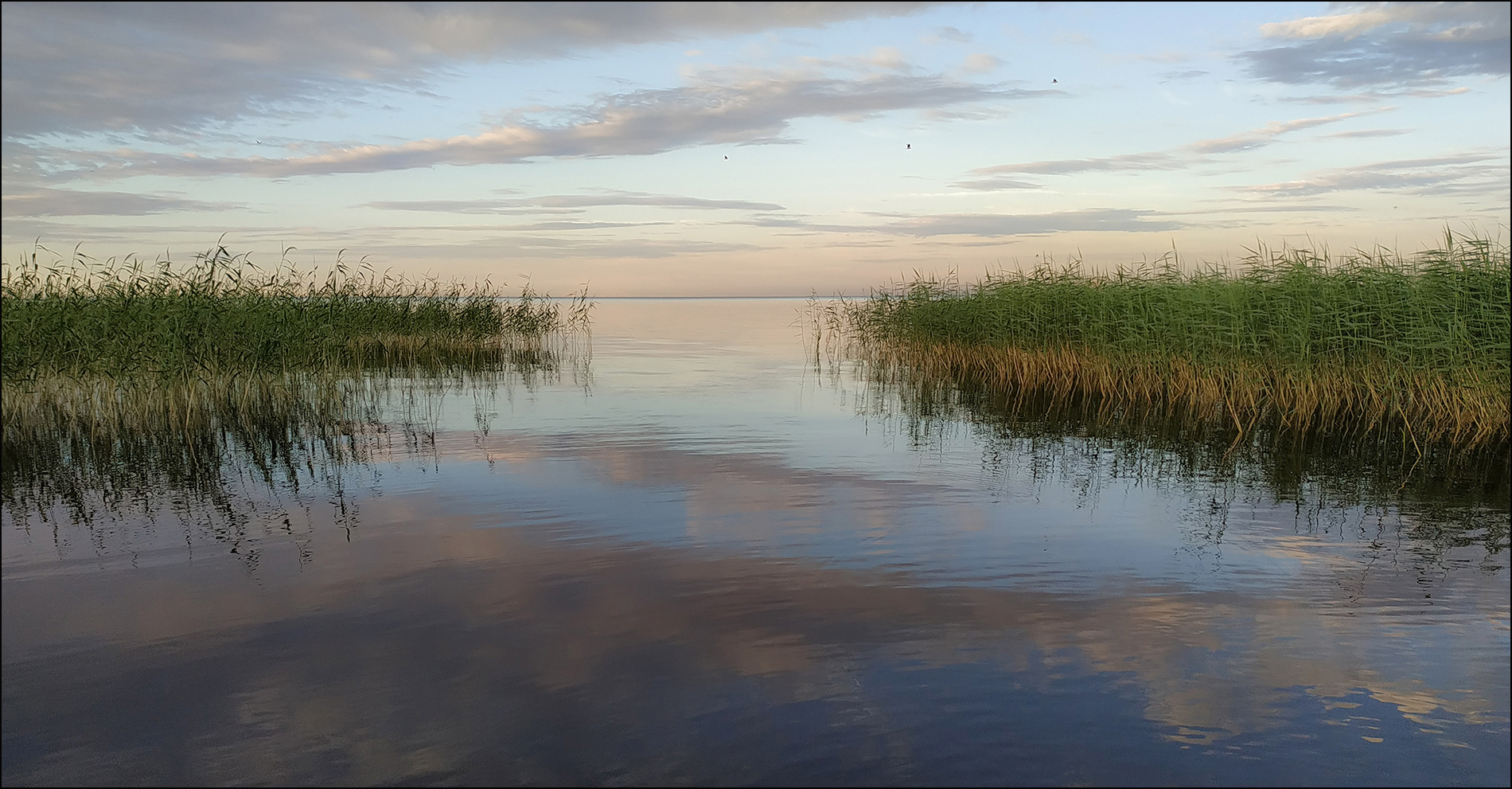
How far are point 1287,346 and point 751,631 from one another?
12.5 m

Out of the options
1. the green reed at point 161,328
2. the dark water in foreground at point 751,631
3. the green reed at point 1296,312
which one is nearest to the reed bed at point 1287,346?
the green reed at point 1296,312

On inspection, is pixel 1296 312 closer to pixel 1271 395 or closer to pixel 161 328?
pixel 1271 395

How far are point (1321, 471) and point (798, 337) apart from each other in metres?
32.7

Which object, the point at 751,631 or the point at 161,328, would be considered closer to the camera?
the point at 751,631

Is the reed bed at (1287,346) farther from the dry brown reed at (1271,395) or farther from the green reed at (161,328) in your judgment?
the green reed at (161,328)

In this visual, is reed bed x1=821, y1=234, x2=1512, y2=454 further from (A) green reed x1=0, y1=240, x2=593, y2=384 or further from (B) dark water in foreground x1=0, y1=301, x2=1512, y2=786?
(A) green reed x1=0, y1=240, x2=593, y2=384

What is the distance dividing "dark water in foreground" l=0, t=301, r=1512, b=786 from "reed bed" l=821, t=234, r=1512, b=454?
4.11 m

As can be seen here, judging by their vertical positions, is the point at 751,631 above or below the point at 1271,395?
below

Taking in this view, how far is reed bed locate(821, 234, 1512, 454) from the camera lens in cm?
1288

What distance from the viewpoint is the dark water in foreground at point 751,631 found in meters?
4.52

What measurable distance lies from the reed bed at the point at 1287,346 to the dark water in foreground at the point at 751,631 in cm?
411

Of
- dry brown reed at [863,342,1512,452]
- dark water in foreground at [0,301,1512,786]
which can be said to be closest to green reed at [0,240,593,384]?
dark water in foreground at [0,301,1512,786]

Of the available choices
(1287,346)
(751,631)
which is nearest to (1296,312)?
(1287,346)

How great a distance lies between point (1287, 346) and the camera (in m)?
14.7
